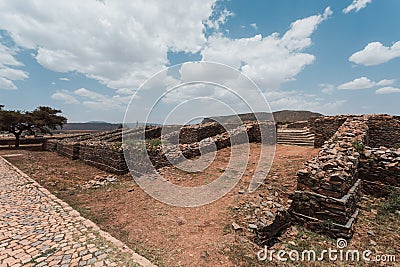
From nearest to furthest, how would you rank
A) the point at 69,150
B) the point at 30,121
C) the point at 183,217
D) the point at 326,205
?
1. the point at 326,205
2. the point at 183,217
3. the point at 69,150
4. the point at 30,121

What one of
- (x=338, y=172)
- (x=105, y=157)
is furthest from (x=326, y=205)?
(x=105, y=157)

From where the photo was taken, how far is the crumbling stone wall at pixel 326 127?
1016cm

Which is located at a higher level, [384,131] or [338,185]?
[384,131]

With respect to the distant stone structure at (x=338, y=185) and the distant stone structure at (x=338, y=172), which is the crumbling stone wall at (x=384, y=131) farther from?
the distant stone structure at (x=338, y=185)

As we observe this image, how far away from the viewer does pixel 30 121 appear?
20016 mm

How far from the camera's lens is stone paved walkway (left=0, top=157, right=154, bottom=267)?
10.7 feet

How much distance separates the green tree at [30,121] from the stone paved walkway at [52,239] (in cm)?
1712

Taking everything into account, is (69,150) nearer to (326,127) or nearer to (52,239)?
(52,239)

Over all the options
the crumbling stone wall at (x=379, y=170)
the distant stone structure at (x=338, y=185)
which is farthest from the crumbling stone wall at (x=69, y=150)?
the crumbling stone wall at (x=379, y=170)

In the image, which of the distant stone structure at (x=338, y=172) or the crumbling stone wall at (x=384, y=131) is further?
the crumbling stone wall at (x=384, y=131)

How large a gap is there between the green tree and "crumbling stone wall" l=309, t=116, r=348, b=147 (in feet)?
78.8

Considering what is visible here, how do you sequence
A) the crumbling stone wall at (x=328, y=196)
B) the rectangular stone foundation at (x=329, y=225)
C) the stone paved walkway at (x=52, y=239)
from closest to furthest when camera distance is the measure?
the stone paved walkway at (x=52, y=239) → the rectangular stone foundation at (x=329, y=225) → the crumbling stone wall at (x=328, y=196)

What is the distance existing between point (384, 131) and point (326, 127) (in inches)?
90.6

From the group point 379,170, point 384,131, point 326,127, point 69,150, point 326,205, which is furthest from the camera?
point 69,150
